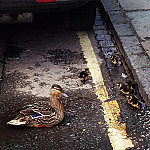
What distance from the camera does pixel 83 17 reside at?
7.30m

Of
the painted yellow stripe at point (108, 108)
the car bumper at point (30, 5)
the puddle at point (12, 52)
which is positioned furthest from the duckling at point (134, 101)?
the puddle at point (12, 52)

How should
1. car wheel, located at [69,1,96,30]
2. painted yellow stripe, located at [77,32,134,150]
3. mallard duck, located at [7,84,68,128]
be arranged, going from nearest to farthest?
painted yellow stripe, located at [77,32,134,150] < mallard duck, located at [7,84,68,128] < car wheel, located at [69,1,96,30]

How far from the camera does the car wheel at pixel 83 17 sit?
717 centimetres

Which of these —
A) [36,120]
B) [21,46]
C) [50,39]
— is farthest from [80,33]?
[36,120]

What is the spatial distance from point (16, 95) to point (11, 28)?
2.39 meters

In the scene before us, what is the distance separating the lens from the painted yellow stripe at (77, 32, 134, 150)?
475cm

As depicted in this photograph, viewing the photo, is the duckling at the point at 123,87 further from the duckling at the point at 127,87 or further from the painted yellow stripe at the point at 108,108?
the painted yellow stripe at the point at 108,108

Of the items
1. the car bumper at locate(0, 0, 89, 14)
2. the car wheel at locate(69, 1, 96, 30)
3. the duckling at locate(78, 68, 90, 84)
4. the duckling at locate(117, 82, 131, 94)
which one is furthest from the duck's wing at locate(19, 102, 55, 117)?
the car wheel at locate(69, 1, 96, 30)

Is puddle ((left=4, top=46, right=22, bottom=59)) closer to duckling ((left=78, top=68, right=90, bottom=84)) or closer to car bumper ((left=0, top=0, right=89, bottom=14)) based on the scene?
car bumper ((left=0, top=0, right=89, bottom=14))

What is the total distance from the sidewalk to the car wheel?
1.53ft

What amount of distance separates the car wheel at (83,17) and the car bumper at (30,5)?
1111 millimetres

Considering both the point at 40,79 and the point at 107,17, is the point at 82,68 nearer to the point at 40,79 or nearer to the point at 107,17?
the point at 40,79

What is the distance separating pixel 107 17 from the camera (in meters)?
8.04

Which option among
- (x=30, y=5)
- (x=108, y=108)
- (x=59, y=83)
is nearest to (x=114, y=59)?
(x=59, y=83)
